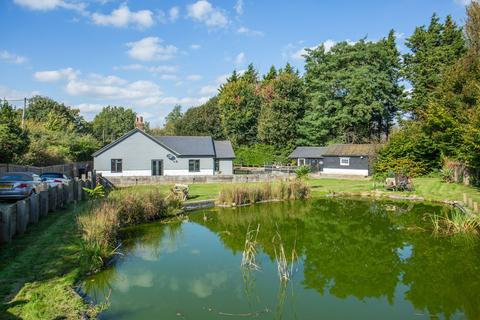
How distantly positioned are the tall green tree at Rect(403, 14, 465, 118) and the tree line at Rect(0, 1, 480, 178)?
0.12 m

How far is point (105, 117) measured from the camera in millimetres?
104000

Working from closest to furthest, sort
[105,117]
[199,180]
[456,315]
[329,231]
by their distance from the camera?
[456,315] → [329,231] → [199,180] → [105,117]

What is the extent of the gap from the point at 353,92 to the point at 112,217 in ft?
145

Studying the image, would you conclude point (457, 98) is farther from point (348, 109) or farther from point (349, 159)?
point (348, 109)

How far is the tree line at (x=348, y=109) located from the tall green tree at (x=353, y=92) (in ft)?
0.49

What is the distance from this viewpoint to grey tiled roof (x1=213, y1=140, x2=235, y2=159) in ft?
136

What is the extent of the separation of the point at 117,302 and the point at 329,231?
36.4 feet

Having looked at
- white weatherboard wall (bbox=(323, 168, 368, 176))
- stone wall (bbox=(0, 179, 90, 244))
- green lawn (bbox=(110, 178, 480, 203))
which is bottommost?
green lawn (bbox=(110, 178, 480, 203))

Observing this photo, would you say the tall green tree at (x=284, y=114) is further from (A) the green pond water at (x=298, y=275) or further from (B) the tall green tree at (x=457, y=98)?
(A) the green pond water at (x=298, y=275)

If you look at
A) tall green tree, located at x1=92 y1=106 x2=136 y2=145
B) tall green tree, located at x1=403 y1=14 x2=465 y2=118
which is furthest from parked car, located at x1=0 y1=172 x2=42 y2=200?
tall green tree, located at x1=92 y1=106 x2=136 y2=145

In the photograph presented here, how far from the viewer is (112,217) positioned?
45.8ft

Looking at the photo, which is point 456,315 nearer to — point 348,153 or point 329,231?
point 329,231

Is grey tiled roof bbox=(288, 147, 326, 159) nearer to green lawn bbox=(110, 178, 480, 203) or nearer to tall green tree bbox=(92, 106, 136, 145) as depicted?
green lawn bbox=(110, 178, 480, 203)

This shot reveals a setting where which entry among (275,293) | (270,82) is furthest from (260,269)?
(270,82)
